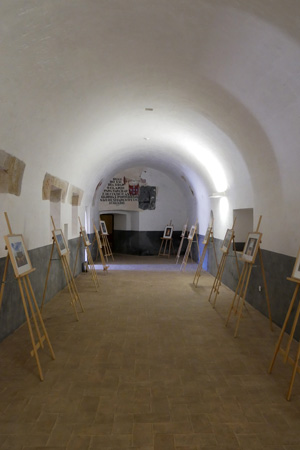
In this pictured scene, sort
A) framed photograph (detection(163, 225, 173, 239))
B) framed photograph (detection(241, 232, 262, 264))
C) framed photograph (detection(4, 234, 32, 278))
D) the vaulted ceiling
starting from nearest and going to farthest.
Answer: the vaulted ceiling
framed photograph (detection(4, 234, 32, 278))
framed photograph (detection(241, 232, 262, 264))
framed photograph (detection(163, 225, 173, 239))

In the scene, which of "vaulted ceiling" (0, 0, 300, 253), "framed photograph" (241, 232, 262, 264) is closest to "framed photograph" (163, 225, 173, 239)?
"vaulted ceiling" (0, 0, 300, 253)

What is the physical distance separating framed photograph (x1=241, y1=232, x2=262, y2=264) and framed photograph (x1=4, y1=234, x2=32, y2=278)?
3.22 metres

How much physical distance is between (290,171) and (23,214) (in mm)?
4197

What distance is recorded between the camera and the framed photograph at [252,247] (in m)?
5.88

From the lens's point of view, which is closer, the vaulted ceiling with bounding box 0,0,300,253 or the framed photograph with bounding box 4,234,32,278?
the vaulted ceiling with bounding box 0,0,300,253

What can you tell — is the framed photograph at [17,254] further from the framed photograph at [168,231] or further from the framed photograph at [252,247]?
the framed photograph at [168,231]

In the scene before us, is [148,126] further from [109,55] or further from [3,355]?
[3,355]

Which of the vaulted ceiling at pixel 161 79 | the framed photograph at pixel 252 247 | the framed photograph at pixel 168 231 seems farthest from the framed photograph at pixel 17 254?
the framed photograph at pixel 168 231

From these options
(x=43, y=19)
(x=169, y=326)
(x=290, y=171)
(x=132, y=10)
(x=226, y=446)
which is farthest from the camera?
(x=169, y=326)

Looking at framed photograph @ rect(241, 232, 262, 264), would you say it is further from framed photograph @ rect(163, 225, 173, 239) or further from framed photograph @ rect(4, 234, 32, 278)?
framed photograph @ rect(163, 225, 173, 239)

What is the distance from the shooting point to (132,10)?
13.9 ft

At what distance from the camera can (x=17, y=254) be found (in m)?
4.50

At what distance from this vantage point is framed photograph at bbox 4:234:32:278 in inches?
169

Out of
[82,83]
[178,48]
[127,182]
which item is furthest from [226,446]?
[127,182]
